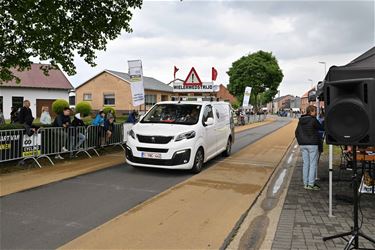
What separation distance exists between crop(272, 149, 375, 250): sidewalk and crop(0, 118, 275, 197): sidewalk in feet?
16.9

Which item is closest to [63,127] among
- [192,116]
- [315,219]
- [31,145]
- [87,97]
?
[31,145]

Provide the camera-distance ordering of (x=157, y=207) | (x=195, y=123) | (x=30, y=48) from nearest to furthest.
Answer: (x=157, y=207)
(x=195, y=123)
(x=30, y=48)

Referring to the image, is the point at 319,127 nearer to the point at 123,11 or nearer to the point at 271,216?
the point at 271,216

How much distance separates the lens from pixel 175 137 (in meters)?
8.95

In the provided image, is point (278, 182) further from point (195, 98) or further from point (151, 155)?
point (195, 98)

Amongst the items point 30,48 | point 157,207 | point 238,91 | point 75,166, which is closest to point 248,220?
point 157,207

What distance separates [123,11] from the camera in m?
13.3

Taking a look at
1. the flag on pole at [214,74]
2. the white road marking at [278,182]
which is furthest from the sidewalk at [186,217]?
the flag on pole at [214,74]

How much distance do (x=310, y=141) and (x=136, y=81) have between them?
7.95m

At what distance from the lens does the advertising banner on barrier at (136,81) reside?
1388 cm

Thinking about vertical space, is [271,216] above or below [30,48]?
below

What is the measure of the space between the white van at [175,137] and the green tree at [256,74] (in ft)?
140

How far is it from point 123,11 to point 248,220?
1005 centimetres

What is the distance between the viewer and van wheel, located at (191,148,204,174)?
9345 mm
